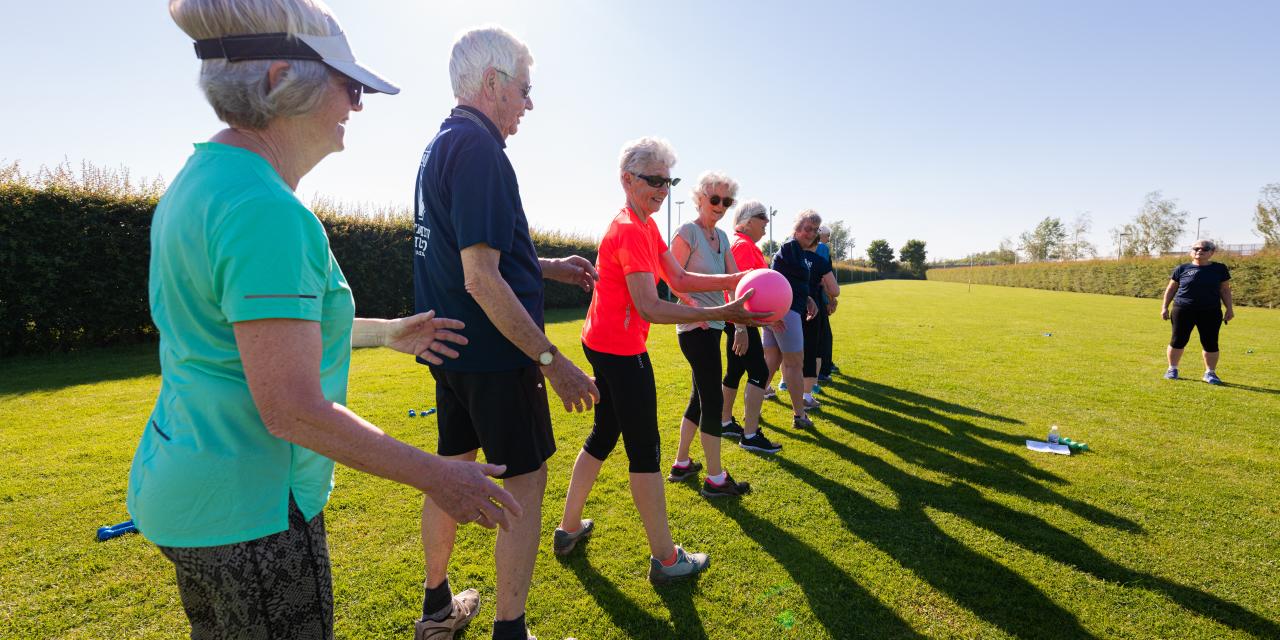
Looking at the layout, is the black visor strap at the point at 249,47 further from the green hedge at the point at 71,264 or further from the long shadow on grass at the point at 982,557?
the green hedge at the point at 71,264

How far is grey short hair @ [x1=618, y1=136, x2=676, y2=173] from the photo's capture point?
123 inches

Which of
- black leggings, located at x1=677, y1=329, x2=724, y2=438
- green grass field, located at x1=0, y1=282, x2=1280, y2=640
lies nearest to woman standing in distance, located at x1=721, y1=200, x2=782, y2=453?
green grass field, located at x1=0, y1=282, x2=1280, y2=640

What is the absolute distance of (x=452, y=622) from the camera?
8.97ft

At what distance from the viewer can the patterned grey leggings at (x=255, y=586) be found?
1230 millimetres

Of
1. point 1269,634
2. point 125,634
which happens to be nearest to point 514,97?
point 125,634

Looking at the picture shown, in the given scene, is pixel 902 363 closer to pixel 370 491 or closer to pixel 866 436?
pixel 866 436

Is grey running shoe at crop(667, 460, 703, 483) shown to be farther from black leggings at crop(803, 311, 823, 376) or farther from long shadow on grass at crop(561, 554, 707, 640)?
black leggings at crop(803, 311, 823, 376)

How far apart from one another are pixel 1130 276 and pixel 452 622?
4909 centimetres

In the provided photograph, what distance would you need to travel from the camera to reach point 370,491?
439 centimetres

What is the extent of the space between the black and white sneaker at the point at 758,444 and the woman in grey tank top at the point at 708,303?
3.39 feet

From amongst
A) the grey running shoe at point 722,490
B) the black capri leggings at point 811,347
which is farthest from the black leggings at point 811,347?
the grey running shoe at point 722,490

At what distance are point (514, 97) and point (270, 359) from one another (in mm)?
1514

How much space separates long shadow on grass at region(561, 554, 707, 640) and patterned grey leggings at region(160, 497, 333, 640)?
191cm

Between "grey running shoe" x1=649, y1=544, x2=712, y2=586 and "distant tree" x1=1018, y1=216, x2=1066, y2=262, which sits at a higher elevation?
"distant tree" x1=1018, y1=216, x2=1066, y2=262
